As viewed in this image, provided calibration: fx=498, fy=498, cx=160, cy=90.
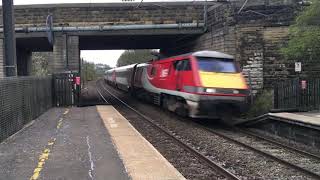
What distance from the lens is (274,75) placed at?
25.5 metres

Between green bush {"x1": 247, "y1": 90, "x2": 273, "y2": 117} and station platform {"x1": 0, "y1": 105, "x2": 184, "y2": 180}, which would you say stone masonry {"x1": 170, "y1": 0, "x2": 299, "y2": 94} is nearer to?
green bush {"x1": 247, "y1": 90, "x2": 273, "y2": 117}

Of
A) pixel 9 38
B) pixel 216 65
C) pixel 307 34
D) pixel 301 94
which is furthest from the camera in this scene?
pixel 307 34

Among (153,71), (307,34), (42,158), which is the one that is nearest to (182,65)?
(307,34)

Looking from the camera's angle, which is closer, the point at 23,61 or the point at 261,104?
the point at 261,104

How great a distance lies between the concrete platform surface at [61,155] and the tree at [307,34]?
9.77 m

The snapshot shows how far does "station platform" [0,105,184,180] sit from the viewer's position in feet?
29.0

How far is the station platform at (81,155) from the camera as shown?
8.84 metres

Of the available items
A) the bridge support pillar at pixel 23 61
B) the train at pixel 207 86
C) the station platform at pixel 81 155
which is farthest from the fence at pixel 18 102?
the bridge support pillar at pixel 23 61

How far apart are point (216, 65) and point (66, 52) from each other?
1404 cm

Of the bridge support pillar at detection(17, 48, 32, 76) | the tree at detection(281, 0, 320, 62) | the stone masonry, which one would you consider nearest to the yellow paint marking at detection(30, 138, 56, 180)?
the tree at detection(281, 0, 320, 62)

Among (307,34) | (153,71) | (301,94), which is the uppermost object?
(307,34)

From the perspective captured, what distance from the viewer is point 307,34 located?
68.8 feet

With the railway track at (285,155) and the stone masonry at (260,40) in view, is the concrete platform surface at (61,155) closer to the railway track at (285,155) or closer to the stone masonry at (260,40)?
the railway track at (285,155)

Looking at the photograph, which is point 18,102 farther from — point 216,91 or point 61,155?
point 216,91
